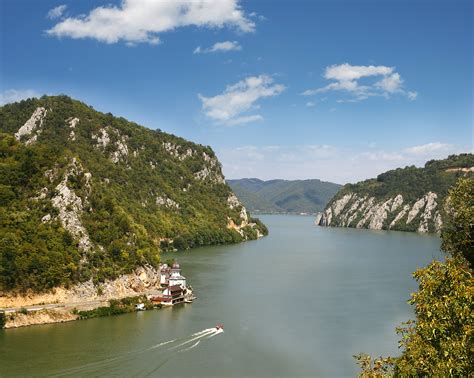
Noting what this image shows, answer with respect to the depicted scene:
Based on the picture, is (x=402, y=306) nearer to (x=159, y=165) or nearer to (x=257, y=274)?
(x=257, y=274)

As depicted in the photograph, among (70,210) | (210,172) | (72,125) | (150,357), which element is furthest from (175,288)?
(210,172)

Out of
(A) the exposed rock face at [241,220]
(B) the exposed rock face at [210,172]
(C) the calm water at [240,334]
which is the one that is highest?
(B) the exposed rock face at [210,172]

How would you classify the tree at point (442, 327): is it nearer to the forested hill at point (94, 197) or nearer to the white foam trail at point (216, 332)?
the white foam trail at point (216, 332)

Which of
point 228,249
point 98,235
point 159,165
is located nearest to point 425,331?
point 98,235

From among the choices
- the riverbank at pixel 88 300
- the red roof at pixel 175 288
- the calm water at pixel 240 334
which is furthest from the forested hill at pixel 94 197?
the calm water at pixel 240 334

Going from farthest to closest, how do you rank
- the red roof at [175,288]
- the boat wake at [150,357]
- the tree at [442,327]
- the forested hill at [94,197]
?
1. the red roof at [175,288]
2. the forested hill at [94,197]
3. the boat wake at [150,357]
4. the tree at [442,327]

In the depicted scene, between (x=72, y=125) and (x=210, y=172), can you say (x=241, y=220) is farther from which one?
(x=72, y=125)

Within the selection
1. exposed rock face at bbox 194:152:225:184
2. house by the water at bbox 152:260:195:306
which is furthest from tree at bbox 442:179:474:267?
exposed rock face at bbox 194:152:225:184

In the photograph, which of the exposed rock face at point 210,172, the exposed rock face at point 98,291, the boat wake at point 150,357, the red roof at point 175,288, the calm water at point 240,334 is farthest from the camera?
the exposed rock face at point 210,172
